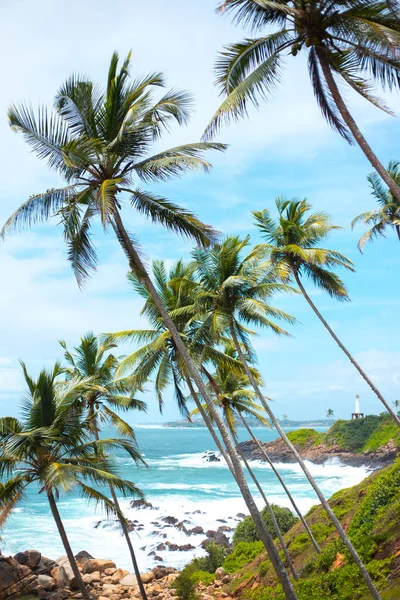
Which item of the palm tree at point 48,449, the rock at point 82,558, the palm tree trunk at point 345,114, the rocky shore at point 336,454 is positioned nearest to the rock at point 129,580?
the rock at point 82,558

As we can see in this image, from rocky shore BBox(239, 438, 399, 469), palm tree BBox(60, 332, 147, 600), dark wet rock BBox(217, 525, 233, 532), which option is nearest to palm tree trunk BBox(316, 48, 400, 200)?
palm tree BBox(60, 332, 147, 600)

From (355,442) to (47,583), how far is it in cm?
4746

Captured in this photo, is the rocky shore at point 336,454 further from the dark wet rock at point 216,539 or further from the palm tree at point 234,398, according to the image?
the palm tree at point 234,398

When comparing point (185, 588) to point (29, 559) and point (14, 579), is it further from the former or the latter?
point (29, 559)

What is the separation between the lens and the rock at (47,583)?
21109mm

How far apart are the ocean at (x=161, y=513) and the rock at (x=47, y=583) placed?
5203 mm

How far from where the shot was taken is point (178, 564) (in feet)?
98.4

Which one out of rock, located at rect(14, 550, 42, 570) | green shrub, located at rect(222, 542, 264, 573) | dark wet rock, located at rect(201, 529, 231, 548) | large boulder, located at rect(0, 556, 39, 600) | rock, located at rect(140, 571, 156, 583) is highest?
rock, located at rect(14, 550, 42, 570)

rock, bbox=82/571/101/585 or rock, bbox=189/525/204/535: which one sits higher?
rock, bbox=189/525/204/535

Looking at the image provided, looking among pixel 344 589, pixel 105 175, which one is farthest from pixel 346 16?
pixel 344 589

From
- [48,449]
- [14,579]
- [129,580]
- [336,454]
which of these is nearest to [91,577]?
[129,580]

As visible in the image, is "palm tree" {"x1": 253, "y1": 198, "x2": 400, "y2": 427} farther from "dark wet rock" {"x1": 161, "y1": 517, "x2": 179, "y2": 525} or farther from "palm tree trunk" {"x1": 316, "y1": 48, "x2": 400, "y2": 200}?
"dark wet rock" {"x1": 161, "y1": 517, "x2": 179, "y2": 525}

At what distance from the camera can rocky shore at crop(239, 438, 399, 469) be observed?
182 feet

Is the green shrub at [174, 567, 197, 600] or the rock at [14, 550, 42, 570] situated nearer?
the green shrub at [174, 567, 197, 600]
